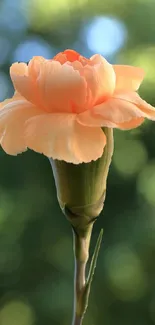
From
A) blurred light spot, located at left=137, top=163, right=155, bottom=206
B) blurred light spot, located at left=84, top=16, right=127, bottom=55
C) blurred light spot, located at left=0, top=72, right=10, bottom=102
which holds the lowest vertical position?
blurred light spot, located at left=137, top=163, right=155, bottom=206

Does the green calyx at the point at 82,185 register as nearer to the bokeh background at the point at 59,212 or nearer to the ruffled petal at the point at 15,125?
the ruffled petal at the point at 15,125

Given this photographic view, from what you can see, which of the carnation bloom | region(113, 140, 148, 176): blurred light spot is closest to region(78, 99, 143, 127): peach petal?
the carnation bloom

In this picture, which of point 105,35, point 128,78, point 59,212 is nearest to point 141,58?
point 105,35

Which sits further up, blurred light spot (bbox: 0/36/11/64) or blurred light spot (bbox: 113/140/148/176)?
blurred light spot (bbox: 0/36/11/64)

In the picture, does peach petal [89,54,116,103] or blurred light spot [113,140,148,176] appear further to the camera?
blurred light spot [113,140,148,176]

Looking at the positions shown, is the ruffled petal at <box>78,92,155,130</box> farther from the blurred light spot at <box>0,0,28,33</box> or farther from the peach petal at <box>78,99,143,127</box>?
the blurred light spot at <box>0,0,28,33</box>

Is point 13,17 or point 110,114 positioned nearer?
point 110,114

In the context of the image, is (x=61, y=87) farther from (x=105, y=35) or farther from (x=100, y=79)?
(x=105, y=35)
